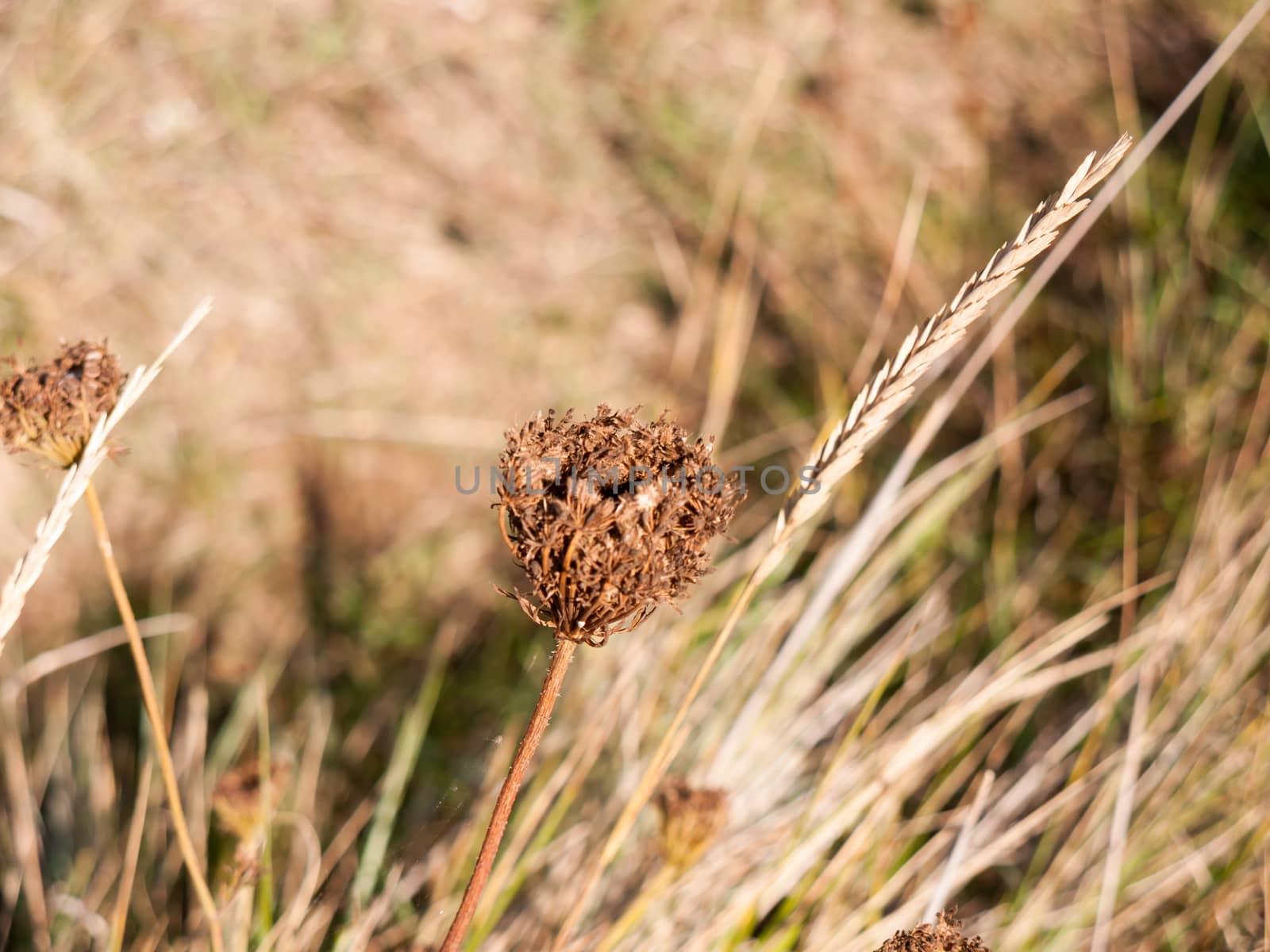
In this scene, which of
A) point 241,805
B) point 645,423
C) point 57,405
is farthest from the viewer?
point 645,423

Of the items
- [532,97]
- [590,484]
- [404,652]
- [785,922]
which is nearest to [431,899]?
[785,922]

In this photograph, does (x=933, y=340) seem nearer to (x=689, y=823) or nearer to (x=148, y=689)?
(x=689, y=823)

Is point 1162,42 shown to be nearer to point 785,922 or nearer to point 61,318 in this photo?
point 785,922

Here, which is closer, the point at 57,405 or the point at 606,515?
the point at 606,515

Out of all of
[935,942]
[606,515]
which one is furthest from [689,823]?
[606,515]

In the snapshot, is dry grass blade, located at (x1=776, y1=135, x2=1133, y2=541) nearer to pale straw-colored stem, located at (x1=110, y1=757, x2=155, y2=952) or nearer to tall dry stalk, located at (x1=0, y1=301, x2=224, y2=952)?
tall dry stalk, located at (x1=0, y1=301, x2=224, y2=952)
